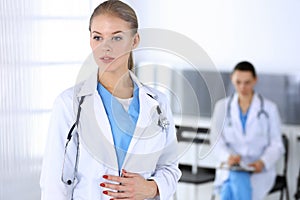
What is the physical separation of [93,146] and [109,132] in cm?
6

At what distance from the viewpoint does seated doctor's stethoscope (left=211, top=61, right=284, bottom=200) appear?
401cm

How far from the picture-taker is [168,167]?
6.34ft

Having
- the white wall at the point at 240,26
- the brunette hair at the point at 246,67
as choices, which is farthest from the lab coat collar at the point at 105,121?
the white wall at the point at 240,26

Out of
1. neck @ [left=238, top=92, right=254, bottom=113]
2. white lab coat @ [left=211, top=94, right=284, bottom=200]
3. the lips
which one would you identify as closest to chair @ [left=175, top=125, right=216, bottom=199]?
white lab coat @ [left=211, top=94, right=284, bottom=200]

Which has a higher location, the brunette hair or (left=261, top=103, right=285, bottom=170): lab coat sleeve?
the brunette hair

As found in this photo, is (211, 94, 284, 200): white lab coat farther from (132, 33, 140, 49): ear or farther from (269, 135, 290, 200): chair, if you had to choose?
(132, 33, 140, 49): ear

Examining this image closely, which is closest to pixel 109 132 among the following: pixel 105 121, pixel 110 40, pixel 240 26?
pixel 105 121

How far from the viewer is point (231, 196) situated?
159 inches

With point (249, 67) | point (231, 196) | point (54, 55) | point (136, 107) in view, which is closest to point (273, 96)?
point (249, 67)

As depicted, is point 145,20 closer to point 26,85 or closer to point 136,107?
point 26,85

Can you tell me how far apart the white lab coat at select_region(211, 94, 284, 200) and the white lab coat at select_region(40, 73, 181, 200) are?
2163mm

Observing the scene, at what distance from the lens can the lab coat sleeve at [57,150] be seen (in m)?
1.78

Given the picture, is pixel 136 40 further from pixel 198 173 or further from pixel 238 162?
pixel 198 173

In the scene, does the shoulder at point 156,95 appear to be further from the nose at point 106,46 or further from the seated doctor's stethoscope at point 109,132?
the nose at point 106,46
